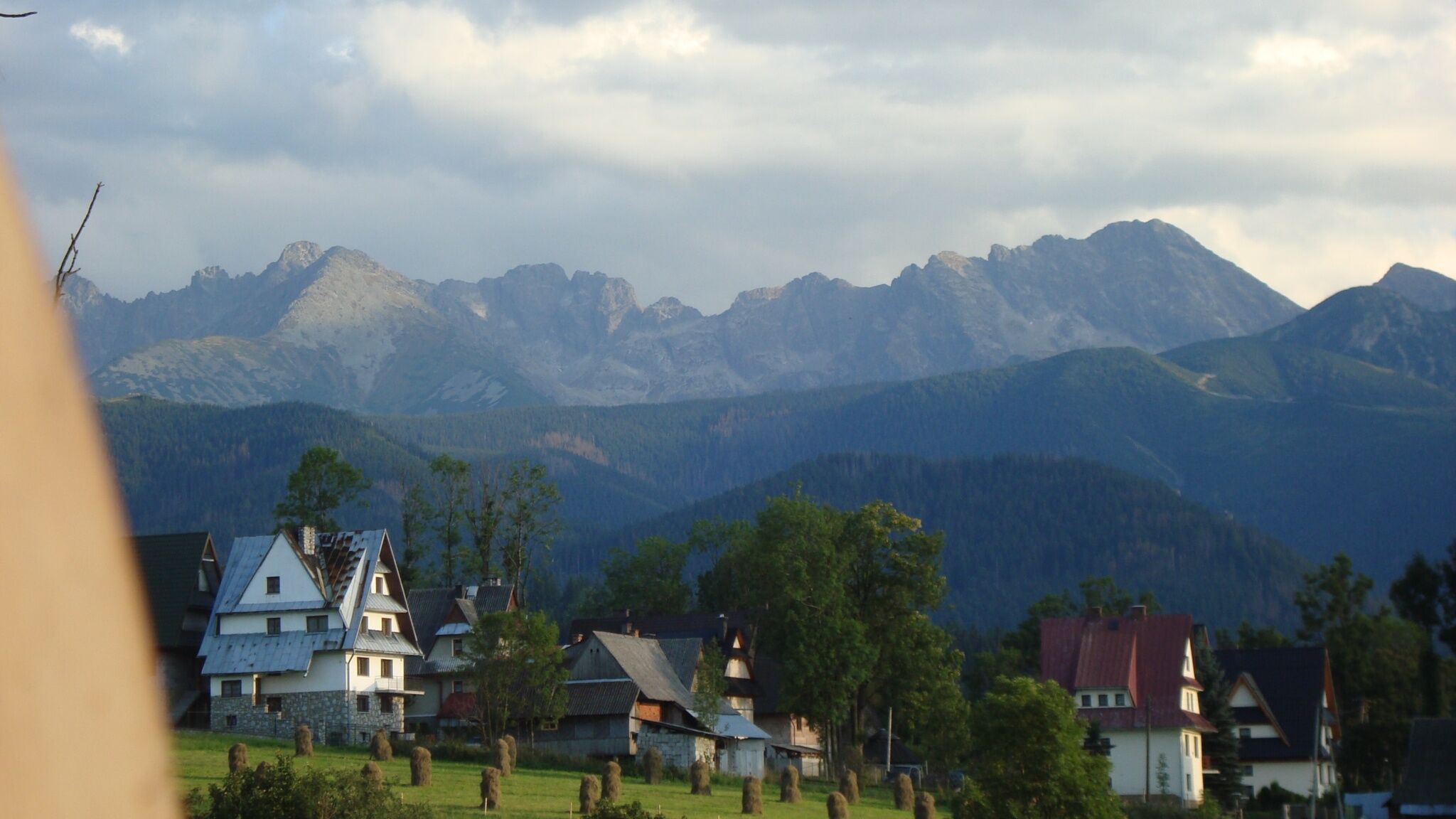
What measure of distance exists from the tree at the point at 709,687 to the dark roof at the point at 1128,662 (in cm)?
1763

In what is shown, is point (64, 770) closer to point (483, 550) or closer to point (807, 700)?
point (807, 700)

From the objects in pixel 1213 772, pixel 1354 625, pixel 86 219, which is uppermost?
pixel 86 219

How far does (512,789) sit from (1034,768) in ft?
52.5

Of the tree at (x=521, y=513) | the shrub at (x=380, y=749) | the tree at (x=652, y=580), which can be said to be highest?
the tree at (x=521, y=513)

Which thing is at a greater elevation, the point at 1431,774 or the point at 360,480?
the point at 360,480

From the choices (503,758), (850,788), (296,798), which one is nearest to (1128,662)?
(850,788)

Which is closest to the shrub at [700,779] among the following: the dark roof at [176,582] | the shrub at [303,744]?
the shrub at [303,744]

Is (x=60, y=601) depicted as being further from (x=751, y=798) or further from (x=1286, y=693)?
(x=1286, y=693)

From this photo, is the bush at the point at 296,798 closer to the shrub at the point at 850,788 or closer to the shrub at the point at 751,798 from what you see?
the shrub at the point at 751,798

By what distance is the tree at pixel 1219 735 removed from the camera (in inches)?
3214

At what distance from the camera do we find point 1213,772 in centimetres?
8112

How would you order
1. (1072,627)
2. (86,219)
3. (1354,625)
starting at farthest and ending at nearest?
(1354,625), (1072,627), (86,219)

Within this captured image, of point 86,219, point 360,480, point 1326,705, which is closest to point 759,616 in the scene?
point 360,480

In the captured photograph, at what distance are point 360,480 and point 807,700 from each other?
3007 centimetres
